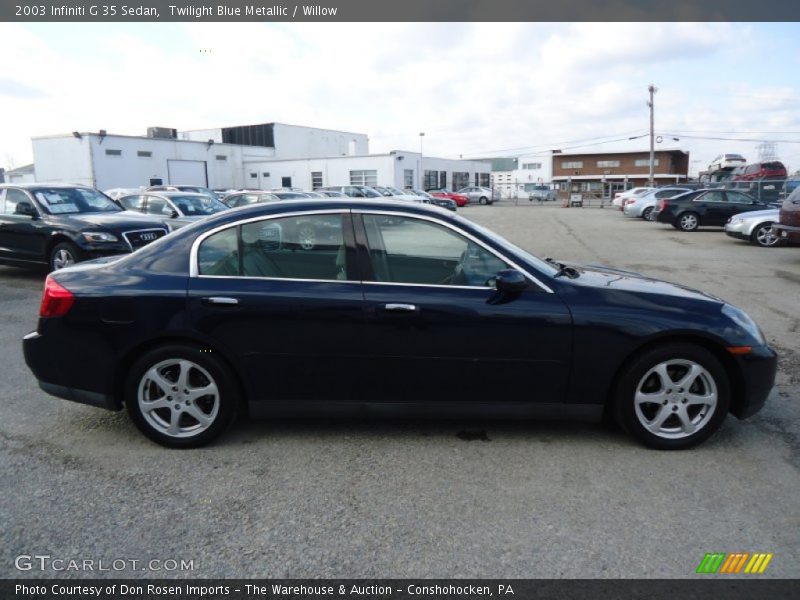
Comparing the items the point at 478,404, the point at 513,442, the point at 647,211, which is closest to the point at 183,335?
the point at 478,404

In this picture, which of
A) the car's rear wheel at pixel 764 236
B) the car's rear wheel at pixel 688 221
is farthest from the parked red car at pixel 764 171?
the car's rear wheel at pixel 764 236

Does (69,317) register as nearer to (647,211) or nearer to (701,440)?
(701,440)

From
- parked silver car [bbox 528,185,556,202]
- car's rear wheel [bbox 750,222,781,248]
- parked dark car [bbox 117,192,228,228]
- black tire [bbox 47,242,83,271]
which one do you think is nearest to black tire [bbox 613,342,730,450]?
black tire [bbox 47,242,83,271]

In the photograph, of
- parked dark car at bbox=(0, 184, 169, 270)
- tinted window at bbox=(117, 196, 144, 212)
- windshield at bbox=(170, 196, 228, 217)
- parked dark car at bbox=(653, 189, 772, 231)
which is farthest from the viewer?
parked dark car at bbox=(653, 189, 772, 231)

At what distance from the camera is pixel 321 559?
2.67m

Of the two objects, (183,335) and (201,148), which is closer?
(183,335)

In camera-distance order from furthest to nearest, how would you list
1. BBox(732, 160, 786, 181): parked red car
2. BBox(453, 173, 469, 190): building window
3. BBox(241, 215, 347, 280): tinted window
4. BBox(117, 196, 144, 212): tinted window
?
BBox(453, 173, 469, 190): building window, BBox(732, 160, 786, 181): parked red car, BBox(117, 196, 144, 212): tinted window, BBox(241, 215, 347, 280): tinted window

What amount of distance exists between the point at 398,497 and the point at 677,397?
188 cm

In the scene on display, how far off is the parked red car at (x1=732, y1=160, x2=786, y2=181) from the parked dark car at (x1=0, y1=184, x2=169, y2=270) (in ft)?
126

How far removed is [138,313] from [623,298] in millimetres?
3066

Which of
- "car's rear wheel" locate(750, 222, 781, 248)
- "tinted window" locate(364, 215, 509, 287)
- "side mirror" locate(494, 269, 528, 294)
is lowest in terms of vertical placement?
"car's rear wheel" locate(750, 222, 781, 248)

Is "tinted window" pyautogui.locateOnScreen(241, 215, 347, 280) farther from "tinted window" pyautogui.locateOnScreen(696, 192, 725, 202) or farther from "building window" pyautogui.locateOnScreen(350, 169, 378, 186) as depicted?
"building window" pyautogui.locateOnScreen(350, 169, 378, 186)
